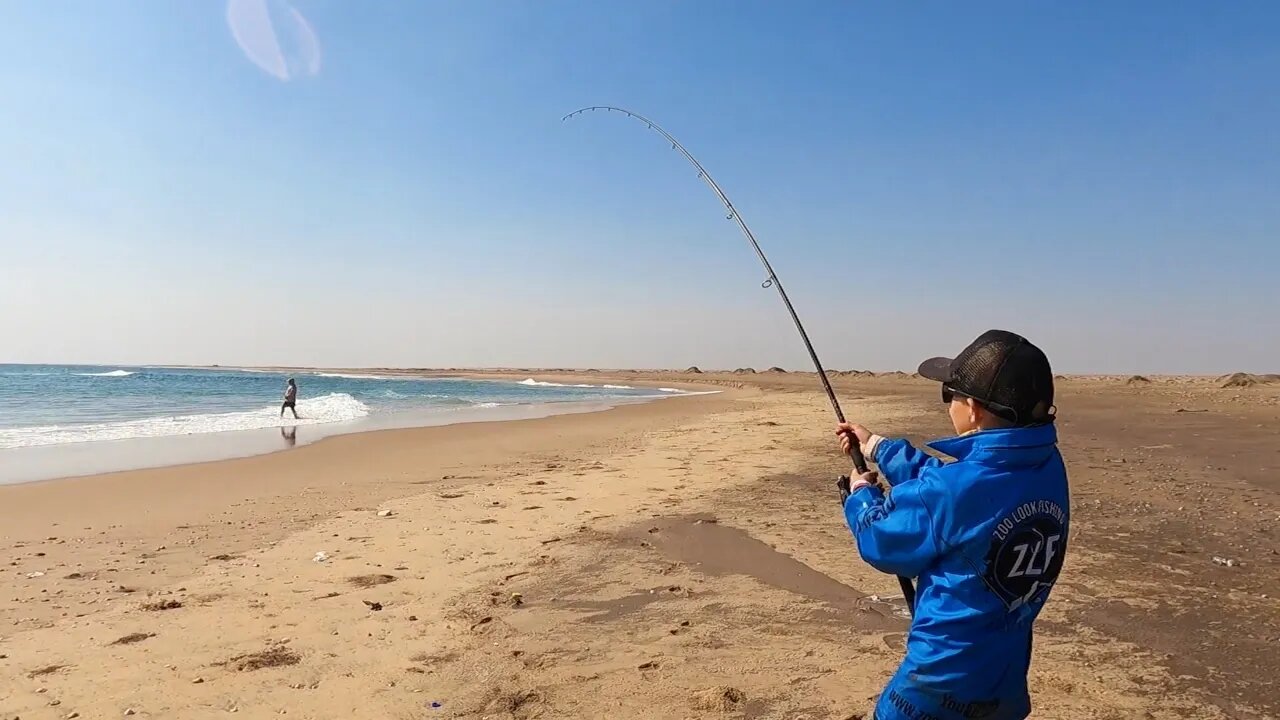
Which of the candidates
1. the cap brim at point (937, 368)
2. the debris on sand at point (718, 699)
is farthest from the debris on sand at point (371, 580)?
the cap brim at point (937, 368)

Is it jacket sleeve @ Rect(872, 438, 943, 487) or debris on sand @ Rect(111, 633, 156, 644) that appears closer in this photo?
jacket sleeve @ Rect(872, 438, 943, 487)

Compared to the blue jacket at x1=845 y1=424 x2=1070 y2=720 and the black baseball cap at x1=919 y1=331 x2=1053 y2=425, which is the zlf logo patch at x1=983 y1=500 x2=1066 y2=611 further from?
the black baseball cap at x1=919 y1=331 x2=1053 y2=425

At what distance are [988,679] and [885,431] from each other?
14871 millimetres

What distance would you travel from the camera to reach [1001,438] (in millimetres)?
1873

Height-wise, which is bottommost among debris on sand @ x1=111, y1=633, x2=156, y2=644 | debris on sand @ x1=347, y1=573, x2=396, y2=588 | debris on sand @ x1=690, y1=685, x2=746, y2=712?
debris on sand @ x1=111, y1=633, x2=156, y2=644

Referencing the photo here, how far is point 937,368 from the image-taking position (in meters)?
2.44

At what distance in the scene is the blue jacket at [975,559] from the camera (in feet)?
6.09

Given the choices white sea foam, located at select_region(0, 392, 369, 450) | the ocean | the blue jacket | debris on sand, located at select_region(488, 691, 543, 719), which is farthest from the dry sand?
white sea foam, located at select_region(0, 392, 369, 450)

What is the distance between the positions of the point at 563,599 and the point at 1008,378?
4.06 meters

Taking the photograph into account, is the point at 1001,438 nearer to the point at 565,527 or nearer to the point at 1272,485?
the point at 565,527

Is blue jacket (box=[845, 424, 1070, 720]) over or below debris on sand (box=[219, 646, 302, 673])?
over

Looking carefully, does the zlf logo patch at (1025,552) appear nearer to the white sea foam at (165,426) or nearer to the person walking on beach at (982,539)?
the person walking on beach at (982,539)

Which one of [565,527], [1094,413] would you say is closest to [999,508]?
[565,527]

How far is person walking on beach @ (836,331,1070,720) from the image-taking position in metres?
1.86
